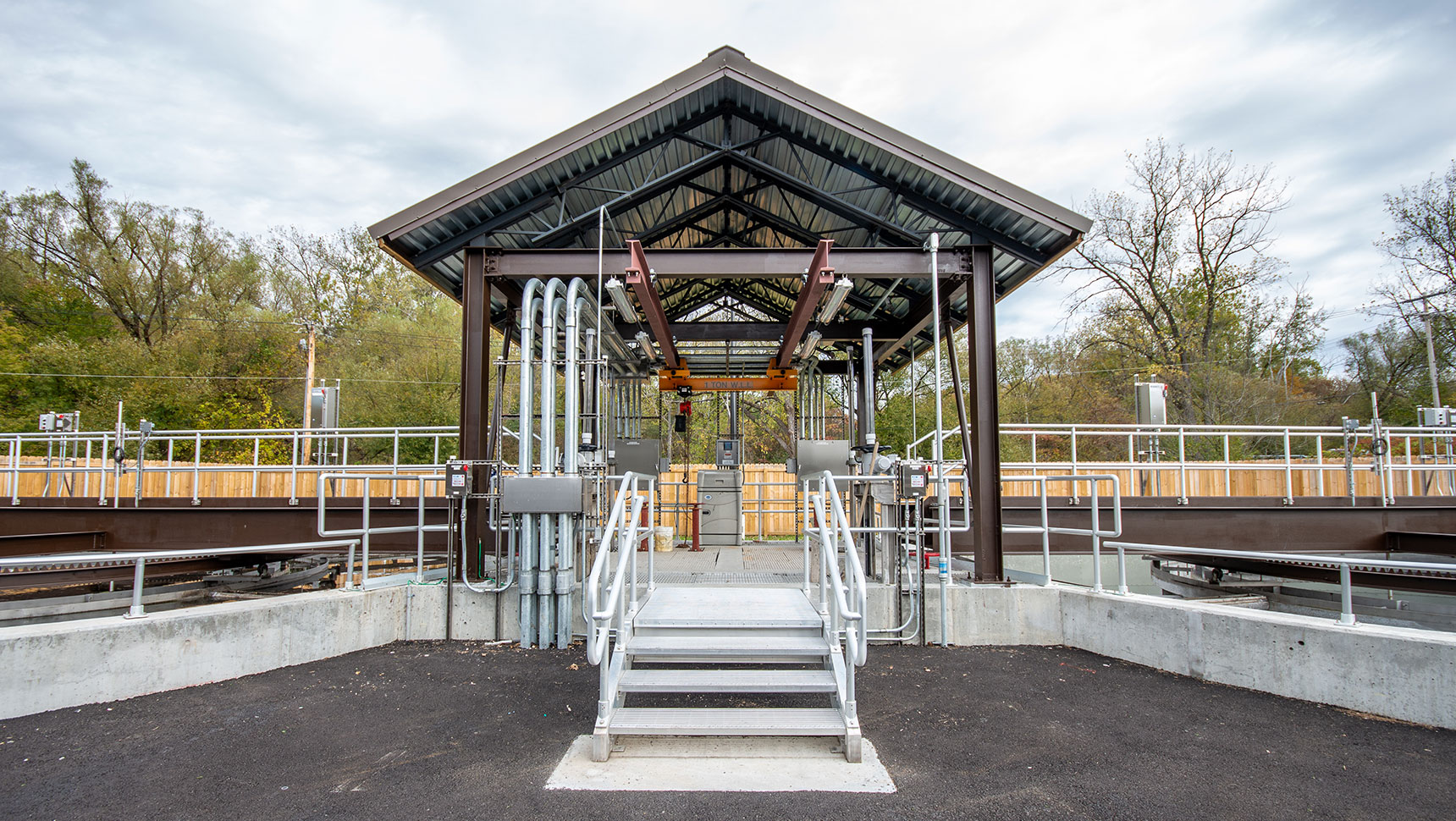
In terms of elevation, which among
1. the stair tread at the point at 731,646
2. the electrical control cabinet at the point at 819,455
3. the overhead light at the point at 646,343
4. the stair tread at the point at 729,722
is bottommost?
the stair tread at the point at 729,722

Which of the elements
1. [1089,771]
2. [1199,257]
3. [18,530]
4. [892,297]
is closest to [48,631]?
[1089,771]

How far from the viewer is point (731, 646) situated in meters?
5.02

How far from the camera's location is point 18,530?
11484 millimetres

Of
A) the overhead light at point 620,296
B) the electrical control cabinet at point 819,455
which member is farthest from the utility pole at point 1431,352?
the overhead light at point 620,296

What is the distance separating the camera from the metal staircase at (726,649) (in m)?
4.27

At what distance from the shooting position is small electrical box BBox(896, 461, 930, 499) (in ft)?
23.1

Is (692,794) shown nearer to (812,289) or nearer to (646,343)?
(812,289)

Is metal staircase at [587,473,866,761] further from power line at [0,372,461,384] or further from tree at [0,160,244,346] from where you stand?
tree at [0,160,244,346]

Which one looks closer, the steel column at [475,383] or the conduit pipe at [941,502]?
the conduit pipe at [941,502]

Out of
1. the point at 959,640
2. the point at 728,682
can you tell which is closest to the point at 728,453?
the point at 959,640

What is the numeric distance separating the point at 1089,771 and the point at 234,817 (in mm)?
4494

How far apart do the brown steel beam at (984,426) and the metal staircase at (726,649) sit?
2.67 m

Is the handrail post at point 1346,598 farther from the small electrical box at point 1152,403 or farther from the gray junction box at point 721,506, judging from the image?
the gray junction box at point 721,506

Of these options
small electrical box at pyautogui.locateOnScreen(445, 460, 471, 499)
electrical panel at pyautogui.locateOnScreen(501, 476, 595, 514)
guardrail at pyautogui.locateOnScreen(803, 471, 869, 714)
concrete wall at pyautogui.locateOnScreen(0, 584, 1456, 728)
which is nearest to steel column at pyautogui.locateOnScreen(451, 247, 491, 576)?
small electrical box at pyautogui.locateOnScreen(445, 460, 471, 499)
